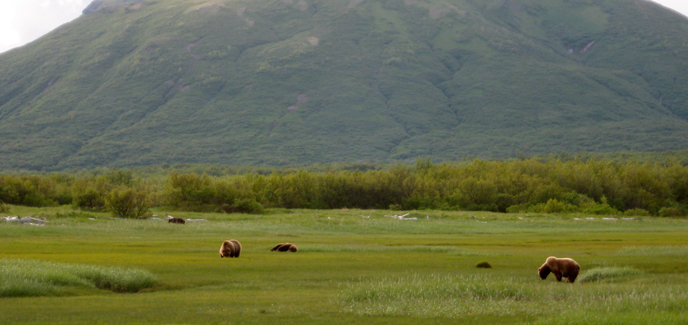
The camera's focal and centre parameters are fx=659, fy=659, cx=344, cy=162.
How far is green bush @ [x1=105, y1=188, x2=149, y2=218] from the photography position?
54.6m

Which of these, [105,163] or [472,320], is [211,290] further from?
[105,163]

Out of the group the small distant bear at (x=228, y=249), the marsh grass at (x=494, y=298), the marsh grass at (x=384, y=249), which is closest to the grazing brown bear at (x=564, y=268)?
the marsh grass at (x=494, y=298)

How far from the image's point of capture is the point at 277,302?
1702 cm

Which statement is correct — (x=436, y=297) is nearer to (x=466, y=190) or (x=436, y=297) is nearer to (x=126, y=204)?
(x=126, y=204)

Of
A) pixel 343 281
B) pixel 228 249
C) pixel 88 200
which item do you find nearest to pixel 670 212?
pixel 88 200

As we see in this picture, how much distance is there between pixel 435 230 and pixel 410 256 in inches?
901

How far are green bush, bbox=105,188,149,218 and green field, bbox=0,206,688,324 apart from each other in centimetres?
995

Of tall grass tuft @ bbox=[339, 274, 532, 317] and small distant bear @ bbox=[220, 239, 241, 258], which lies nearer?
tall grass tuft @ bbox=[339, 274, 532, 317]

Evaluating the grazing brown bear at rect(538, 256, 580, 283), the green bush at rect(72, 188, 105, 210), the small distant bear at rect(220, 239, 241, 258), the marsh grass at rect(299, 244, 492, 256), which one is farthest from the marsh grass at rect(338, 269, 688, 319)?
the green bush at rect(72, 188, 105, 210)

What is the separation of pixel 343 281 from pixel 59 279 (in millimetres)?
8619

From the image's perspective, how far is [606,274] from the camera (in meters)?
22.9

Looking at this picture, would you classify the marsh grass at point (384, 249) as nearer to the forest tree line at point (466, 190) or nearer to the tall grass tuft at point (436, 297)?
the tall grass tuft at point (436, 297)

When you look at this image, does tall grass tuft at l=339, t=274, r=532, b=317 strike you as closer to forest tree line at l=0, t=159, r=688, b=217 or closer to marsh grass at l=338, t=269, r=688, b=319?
marsh grass at l=338, t=269, r=688, b=319

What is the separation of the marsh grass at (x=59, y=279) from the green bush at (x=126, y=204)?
3394 centimetres
